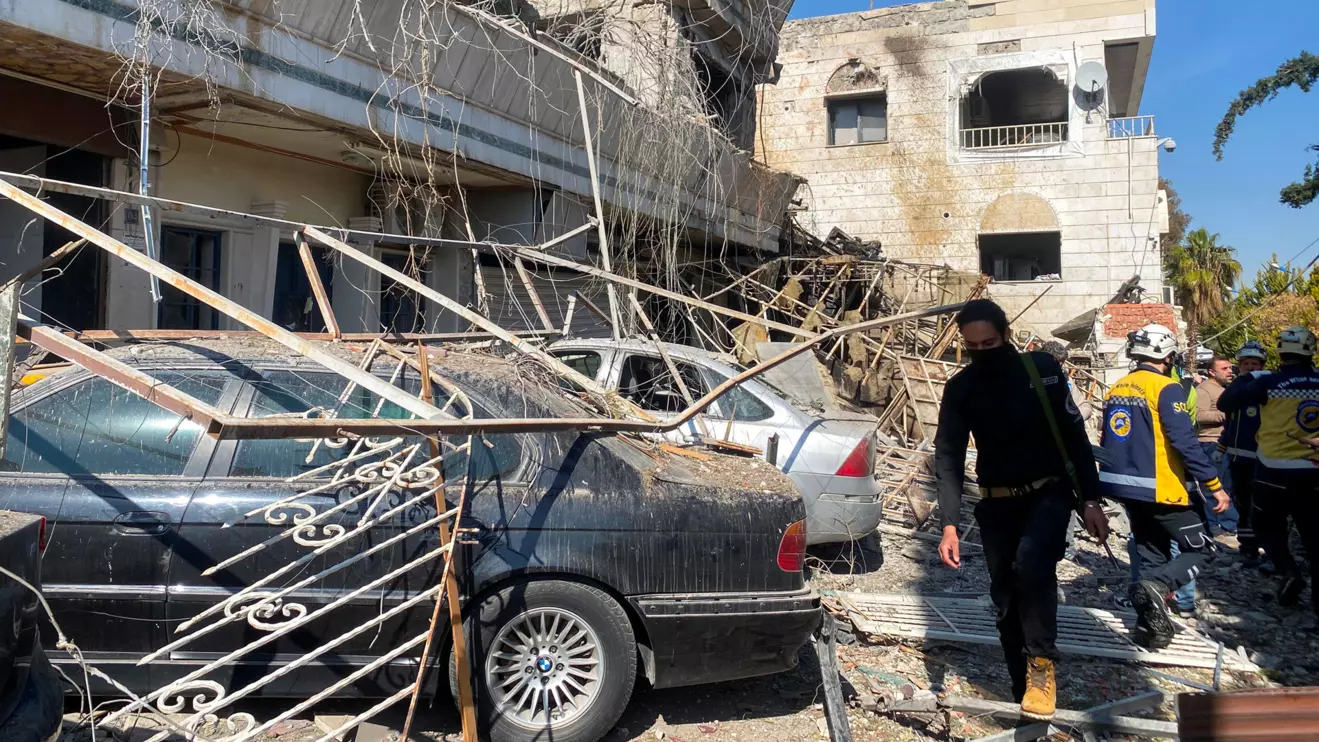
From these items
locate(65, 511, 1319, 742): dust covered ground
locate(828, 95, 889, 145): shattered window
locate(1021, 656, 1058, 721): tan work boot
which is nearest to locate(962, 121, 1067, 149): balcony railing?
locate(828, 95, 889, 145): shattered window

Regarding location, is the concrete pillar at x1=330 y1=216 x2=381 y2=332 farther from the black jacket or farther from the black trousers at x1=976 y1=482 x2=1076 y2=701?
the black trousers at x1=976 y1=482 x2=1076 y2=701

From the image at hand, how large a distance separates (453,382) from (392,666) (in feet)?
3.94

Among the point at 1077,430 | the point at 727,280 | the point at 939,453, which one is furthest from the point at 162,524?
the point at 727,280

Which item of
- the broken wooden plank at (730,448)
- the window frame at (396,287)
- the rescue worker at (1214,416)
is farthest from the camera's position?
the window frame at (396,287)

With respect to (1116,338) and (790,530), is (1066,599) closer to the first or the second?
(790,530)

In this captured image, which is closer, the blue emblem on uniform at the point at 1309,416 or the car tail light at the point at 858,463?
the blue emblem on uniform at the point at 1309,416

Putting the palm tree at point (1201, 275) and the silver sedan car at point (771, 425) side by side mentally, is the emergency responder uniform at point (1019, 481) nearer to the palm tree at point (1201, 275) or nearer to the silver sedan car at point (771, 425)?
the silver sedan car at point (771, 425)

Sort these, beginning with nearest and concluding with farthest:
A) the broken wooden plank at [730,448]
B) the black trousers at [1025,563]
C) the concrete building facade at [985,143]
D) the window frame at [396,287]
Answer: the black trousers at [1025,563] → the broken wooden plank at [730,448] → the window frame at [396,287] → the concrete building facade at [985,143]

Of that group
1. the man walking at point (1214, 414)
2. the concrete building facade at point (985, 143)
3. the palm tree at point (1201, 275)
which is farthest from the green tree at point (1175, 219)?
the man walking at point (1214, 414)

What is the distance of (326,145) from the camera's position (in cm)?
784

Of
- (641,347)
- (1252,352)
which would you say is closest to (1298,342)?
(1252,352)

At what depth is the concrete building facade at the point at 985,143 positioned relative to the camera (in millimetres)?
20812

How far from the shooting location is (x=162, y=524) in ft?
11.2

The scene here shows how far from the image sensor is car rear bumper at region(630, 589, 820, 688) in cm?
369
